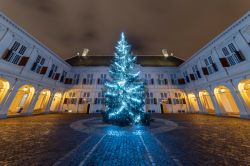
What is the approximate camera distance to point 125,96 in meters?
10.8

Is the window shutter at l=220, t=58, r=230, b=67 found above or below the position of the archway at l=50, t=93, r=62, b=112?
above

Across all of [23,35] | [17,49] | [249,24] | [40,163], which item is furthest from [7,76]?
[249,24]

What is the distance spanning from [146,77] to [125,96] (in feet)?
59.2

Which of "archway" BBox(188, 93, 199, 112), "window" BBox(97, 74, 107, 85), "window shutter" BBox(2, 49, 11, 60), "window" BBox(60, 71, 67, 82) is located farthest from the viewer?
"window" BBox(97, 74, 107, 85)

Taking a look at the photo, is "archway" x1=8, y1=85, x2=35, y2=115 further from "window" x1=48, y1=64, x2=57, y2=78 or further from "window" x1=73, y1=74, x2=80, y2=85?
"window" x1=73, y1=74, x2=80, y2=85

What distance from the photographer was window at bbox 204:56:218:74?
17.4 metres

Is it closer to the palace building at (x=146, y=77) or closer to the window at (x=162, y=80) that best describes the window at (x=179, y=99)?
the palace building at (x=146, y=77)

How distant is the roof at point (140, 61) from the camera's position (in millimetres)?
30781

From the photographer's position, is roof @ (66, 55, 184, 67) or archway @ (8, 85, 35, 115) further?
roof @ (66, 55, 184, 67)

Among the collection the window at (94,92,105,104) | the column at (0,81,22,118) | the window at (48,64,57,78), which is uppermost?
the window at (48,64,57,78)

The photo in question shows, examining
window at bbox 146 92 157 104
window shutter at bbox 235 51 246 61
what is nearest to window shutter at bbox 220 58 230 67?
window shutter at bbox 235 51 246 61

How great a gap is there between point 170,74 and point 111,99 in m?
21.1

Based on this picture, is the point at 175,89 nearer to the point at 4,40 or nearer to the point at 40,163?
the point at 40,163

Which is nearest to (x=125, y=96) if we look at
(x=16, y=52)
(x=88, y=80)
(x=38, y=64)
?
(x=16, y=52)
